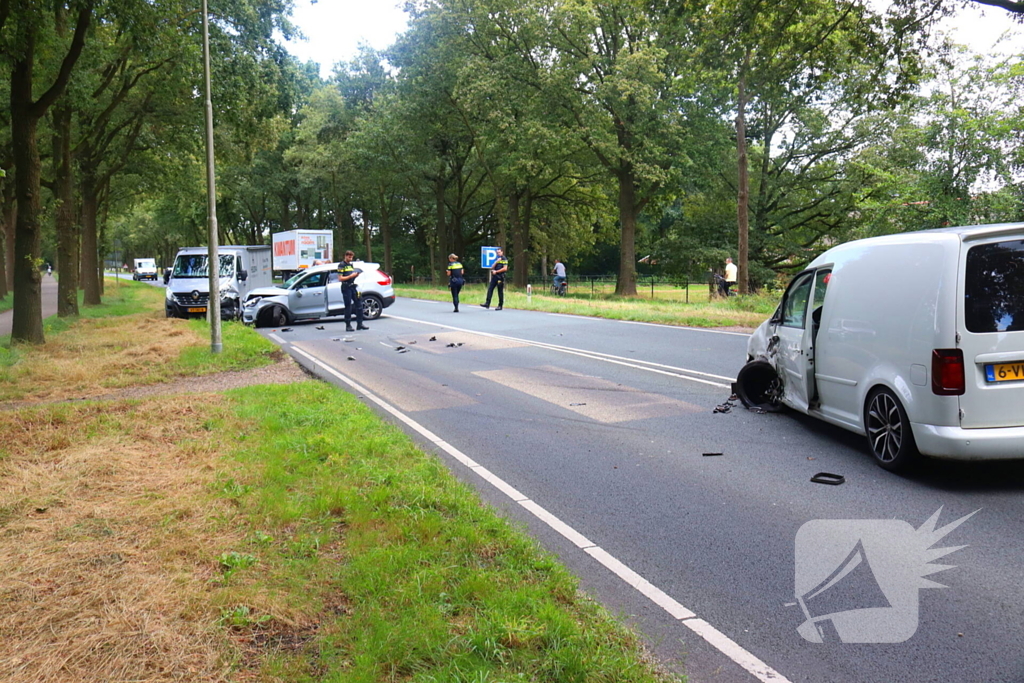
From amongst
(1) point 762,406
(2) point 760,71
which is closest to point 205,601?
(1) point 762,406

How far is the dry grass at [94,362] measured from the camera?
11.7 m

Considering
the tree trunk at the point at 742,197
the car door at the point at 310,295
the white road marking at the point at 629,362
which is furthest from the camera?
the tree trunk at the point at 742,197

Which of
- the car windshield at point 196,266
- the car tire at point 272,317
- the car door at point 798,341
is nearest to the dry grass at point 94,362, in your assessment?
the car tire at point 272,317

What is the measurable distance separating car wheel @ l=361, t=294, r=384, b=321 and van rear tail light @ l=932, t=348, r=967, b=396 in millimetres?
19083

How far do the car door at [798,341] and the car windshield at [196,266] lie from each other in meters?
22.5

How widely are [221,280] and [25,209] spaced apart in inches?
Result: 399

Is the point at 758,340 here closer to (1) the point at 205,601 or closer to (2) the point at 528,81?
(1) the point at 205,601

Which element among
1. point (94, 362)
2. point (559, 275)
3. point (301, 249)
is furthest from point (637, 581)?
point (559, 275)

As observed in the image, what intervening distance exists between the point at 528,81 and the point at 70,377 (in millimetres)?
26610

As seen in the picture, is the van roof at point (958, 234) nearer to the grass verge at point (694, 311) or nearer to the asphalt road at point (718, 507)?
the asphalt road at point (718, 507)

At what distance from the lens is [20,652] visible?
11.2 ft

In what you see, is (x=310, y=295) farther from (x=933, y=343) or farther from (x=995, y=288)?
(x=995, y=288)

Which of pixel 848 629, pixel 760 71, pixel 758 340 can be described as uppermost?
pixel 760 71

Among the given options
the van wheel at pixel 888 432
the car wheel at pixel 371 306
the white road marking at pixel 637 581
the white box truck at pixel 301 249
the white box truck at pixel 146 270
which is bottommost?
the white road marking at pixel 637 581
